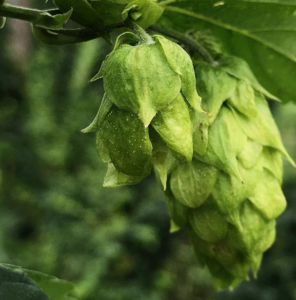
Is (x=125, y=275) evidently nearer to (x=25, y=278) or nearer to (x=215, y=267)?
(x=215, y=267)

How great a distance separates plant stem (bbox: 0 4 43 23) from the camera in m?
0.68

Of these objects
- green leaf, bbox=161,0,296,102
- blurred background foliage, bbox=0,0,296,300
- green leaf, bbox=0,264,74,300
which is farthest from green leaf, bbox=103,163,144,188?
blurred background foliage, bbox=0,0,296,300

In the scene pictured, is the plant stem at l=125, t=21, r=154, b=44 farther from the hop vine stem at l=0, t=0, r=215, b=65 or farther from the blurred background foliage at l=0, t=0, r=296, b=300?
the blurred background foliage at l=0, t=0, r=296, b=300

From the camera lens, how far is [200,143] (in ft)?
2.59

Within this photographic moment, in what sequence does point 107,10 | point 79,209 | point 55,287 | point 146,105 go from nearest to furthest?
point 146,105, point 107,10, point 55,287, point 79,209

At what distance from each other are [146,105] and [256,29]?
0.39m

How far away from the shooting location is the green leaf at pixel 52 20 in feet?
2.23

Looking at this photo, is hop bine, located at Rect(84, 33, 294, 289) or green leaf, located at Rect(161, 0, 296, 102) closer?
hop bine, located at Rect(84, 33, 294, 289)

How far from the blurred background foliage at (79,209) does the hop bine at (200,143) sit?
7.83 ft

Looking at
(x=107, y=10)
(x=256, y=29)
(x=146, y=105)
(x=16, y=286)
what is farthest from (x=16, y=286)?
(x=256, y=29)

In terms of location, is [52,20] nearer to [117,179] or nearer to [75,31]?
[75,31]

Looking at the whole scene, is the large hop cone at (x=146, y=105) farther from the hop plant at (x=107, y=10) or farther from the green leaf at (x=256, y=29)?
the green leaf at (x=256, y=29)

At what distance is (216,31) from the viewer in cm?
91

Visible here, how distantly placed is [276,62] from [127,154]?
0.45 m
